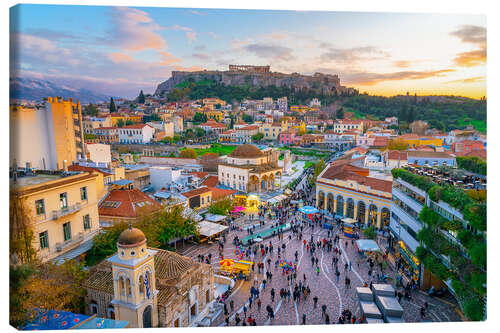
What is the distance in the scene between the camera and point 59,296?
719 centimetres

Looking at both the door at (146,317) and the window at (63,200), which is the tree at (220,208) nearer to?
the window at (63,200)

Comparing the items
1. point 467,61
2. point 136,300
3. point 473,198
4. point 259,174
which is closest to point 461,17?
point 467,61

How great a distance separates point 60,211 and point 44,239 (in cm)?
85

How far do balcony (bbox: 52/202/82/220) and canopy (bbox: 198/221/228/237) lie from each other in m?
5.65

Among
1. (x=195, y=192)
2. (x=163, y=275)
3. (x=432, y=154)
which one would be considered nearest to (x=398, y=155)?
(x=432, y=154)

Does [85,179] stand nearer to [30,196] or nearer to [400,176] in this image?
[30,196]

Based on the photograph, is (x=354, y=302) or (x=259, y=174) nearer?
(x=354, y=302)

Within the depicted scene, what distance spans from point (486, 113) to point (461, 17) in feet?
7.64

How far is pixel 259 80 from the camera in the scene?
80312mm

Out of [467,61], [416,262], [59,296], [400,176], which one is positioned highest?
[467,61]

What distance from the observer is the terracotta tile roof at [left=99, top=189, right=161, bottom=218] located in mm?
13353

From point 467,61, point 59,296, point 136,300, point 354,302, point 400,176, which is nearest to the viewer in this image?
point 136,300

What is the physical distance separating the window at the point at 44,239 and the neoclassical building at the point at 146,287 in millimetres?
1743

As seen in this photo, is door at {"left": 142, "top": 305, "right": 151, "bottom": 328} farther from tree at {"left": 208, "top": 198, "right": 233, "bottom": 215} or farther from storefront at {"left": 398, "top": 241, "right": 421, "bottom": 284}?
tree at {"left": 208, "top": 198, "right": 233, "bottom": 215}
